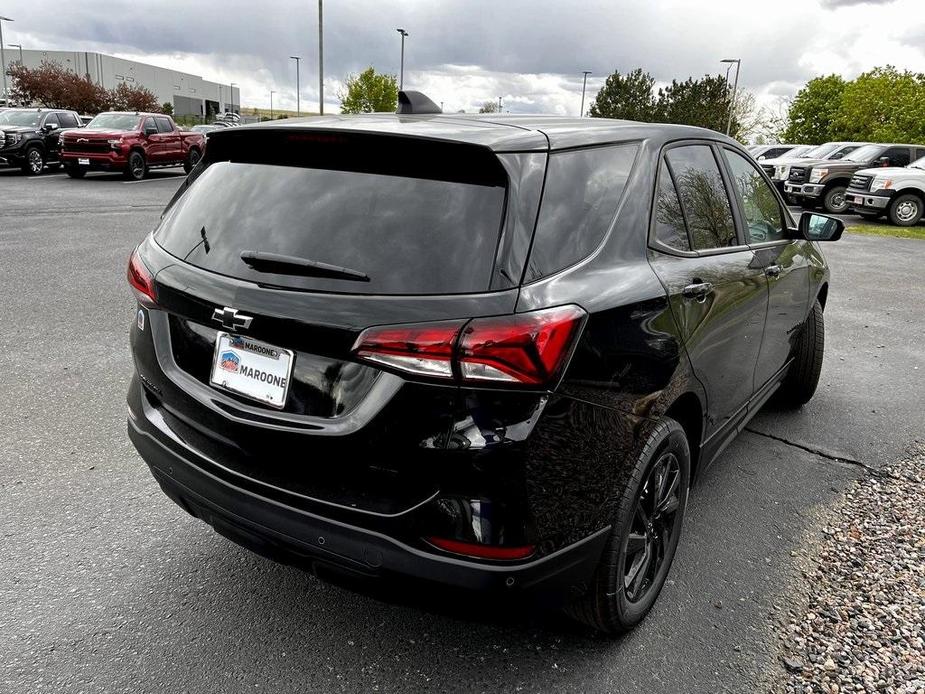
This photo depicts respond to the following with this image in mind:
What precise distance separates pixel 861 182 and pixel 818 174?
2176 millimetres

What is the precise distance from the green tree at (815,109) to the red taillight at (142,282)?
73.0 meters

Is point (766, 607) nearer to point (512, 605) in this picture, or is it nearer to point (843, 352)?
point (512, 605)

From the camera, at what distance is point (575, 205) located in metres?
2.30

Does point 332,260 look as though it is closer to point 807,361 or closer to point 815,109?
point 807,361

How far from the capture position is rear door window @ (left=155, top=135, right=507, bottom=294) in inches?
80.7

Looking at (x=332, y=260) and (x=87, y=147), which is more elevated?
(x=332, y=260)

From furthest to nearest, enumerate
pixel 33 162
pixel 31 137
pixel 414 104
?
pixel 33 162 < pixel 31 137 < pixel 414 104

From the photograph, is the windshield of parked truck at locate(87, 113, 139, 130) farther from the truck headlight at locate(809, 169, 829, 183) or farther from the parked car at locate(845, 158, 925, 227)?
the parked car at locate(845, 158, 925, 227)

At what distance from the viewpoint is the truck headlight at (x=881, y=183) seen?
61.9 feet

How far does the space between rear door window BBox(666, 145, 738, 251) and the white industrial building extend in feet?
342

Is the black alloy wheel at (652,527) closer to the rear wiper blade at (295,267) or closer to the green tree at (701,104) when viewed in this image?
the rear wiper blade at (295,267)

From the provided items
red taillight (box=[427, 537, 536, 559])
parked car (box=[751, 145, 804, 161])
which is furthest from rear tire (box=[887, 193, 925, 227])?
red taillight (box=[427, 537, 536, 559])

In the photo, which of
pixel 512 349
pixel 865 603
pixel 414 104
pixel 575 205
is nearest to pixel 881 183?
pixel 865 603

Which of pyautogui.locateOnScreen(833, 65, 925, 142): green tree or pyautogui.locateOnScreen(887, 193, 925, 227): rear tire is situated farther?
pyautogui.locateOnScreen(833, 65, 925, 142): green tree
